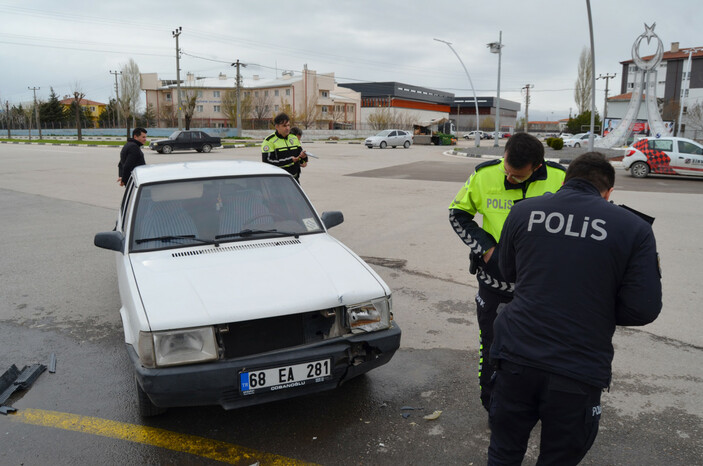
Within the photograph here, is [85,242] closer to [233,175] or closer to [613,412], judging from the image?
[233,175]

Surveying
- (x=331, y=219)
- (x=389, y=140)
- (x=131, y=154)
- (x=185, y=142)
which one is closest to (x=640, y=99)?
(x=389, y=140)

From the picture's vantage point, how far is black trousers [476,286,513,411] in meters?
3.02

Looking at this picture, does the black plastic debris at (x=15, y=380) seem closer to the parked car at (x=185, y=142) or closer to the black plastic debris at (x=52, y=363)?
the black plastic debris at (x=52, y=363)

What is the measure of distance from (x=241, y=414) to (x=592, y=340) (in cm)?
227

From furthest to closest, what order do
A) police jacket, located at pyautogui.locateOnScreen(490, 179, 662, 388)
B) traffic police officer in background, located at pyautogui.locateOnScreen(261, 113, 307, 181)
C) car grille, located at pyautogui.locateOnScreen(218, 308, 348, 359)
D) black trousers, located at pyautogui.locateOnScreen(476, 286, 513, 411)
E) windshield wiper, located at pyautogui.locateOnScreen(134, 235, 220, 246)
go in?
1. traffic police officer in background, located at pyautogui.locateOnScreen(261, 113, 307, 181)
2. windshield wiper, located at pyautogui.locateOnScreen(134, 235, 220, 246)
3. black trousers, located at pyautogui.locateOnScreen(476, 286, 513, 411)
4. car grille, located at pyautogui.locateOnScreen(218, 308, 348, 359)
5. police jacket, located at pyautogui.locateOnScreen(490, 179, 662, 388)

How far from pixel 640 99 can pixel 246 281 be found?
133 feet

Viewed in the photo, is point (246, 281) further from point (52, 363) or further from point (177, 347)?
point (52, 363)

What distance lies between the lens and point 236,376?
9.27 ft

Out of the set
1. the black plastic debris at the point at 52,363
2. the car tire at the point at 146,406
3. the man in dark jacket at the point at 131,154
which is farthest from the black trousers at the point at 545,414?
the man in dark jacket at the point at 131,154

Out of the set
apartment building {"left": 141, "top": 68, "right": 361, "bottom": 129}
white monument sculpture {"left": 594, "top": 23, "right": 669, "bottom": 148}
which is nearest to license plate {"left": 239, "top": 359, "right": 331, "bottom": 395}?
white monument sculpture {"left": 594, "top": 23, "right": 669, "bottom": 148}

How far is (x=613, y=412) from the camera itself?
3375mm

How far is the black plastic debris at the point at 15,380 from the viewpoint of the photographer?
11.5ft

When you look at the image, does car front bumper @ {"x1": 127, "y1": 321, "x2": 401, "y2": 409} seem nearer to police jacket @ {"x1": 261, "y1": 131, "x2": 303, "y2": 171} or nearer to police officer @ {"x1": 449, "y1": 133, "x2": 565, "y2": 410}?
police officer @ {"x1": 449, "y1": 133, "x2": 565, "y2": 410}

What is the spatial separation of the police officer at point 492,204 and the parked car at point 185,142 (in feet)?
101
